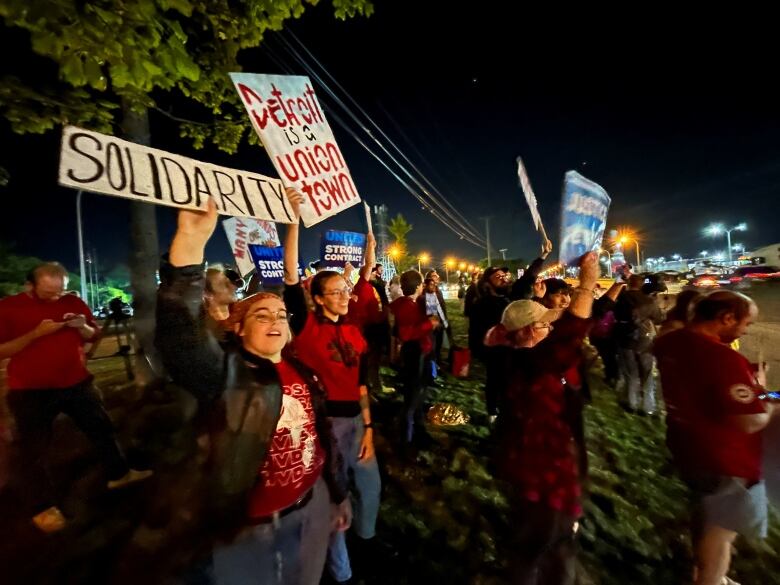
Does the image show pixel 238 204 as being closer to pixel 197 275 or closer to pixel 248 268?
pixel 197 275

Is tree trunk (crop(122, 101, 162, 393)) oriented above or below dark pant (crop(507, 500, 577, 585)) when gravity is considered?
above

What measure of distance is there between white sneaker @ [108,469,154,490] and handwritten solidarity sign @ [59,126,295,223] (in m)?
3.06

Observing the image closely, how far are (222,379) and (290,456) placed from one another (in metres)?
0.45

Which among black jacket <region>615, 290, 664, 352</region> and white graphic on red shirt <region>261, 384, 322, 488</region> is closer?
white graphic on red shirt <region>261, 384, 322, 488</region>

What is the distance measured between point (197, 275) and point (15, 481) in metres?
3.01

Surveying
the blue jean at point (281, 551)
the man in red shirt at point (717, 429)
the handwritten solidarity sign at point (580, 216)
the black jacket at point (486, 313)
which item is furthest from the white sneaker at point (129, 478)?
the man in red shirt at point (717, 429)

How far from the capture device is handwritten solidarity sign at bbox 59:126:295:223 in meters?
1.64

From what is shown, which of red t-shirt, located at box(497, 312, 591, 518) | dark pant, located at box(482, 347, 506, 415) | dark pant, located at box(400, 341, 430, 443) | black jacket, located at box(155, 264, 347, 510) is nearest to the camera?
black jacket, located at box(155, 264, 347, 510)

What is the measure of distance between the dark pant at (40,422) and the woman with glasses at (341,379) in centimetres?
205

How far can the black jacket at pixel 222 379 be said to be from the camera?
1539 millimetres

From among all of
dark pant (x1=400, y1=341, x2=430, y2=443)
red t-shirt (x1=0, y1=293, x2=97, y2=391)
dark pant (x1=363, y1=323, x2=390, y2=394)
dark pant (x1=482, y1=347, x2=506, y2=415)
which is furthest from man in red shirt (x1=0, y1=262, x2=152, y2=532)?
dark pant (x1=482, y1=347, x2=506, y2=415)

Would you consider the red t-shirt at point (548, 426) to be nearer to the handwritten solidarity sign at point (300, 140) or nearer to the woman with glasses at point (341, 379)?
the woman with glasses at point (341, 379)

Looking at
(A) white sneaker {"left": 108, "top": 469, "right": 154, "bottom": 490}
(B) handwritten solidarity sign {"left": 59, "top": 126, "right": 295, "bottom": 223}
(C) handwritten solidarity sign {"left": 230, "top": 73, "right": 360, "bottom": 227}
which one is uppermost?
(C) handwritten solidarity sign {"left": 230, "top": 73, "right": 360, "bottom": 227}

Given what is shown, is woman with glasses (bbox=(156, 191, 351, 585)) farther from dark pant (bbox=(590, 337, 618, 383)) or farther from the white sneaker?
dark pant (bbox=(590, 337, 618, 383))
